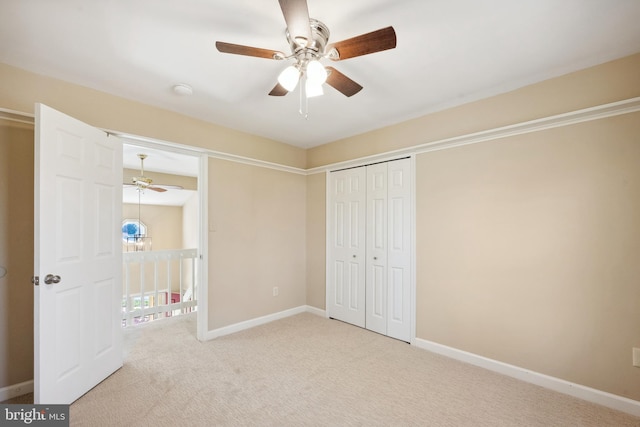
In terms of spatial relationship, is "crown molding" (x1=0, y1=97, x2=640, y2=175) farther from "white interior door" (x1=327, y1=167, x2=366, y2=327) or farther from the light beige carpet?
the light beige carpet

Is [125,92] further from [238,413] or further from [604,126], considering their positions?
[604,126]

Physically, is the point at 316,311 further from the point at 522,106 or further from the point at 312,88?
the point at 522,106

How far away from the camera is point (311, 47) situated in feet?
Result: 5.16

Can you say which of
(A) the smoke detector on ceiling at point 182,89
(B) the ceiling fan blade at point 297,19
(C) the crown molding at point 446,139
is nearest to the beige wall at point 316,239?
(C) the crown molding at point 446,139

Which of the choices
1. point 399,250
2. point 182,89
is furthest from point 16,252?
point 399,250

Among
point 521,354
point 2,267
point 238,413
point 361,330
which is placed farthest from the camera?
point 361,330

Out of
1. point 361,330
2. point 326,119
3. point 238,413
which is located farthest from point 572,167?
point 238,413

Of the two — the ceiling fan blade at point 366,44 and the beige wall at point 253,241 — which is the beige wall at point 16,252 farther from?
the ceiling fan blade at point 366,44

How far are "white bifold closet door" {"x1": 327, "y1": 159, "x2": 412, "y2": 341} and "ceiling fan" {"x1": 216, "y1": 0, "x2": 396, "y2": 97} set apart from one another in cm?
166

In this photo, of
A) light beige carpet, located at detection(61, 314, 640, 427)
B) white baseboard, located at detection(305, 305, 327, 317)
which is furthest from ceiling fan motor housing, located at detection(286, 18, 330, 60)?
white baseboard, located at detection(305, 305, 327, 317)

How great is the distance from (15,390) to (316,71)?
3181mm

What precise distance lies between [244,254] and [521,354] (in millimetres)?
3006

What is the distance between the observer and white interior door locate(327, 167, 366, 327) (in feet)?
11.7

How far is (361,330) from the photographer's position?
11.3ft
